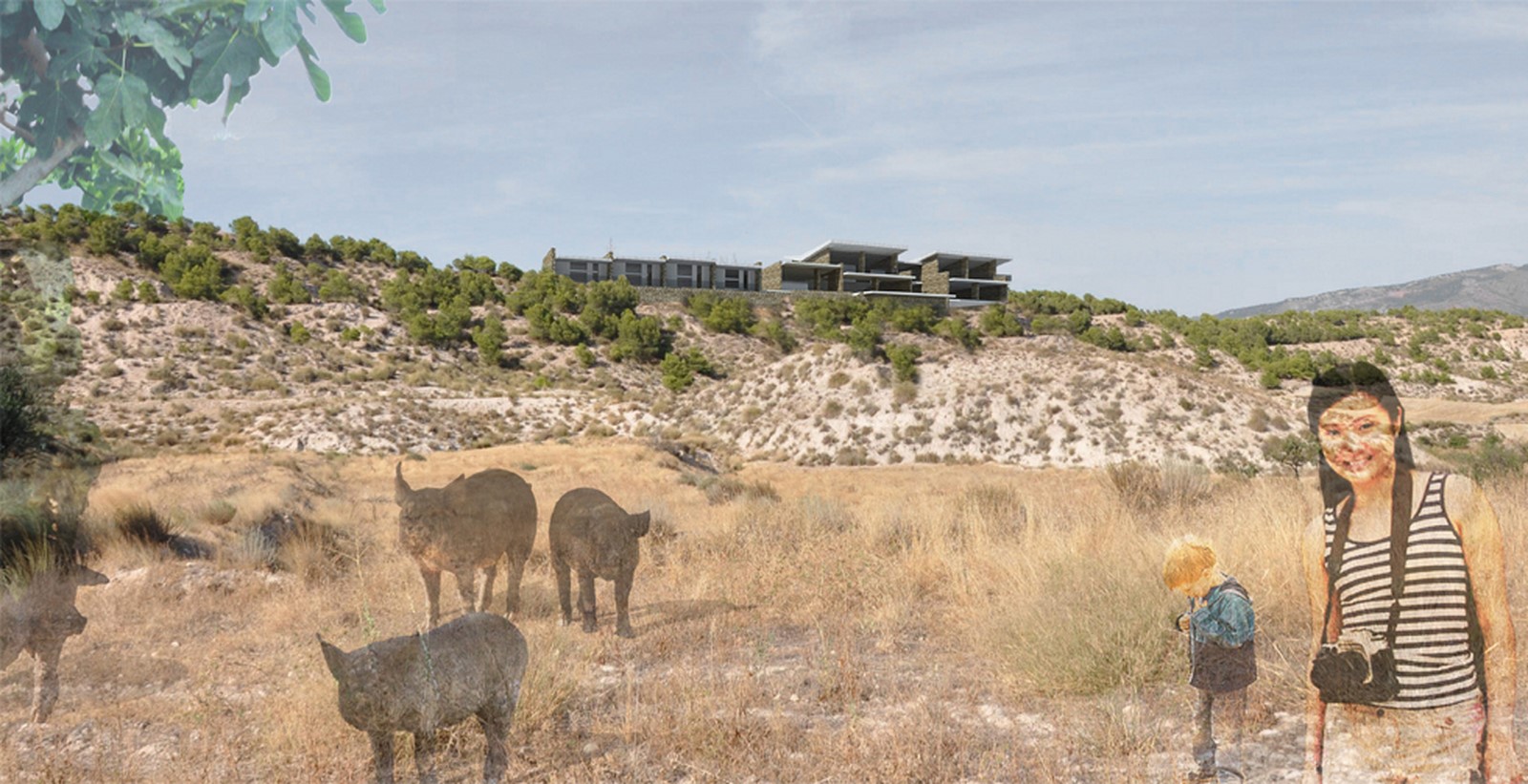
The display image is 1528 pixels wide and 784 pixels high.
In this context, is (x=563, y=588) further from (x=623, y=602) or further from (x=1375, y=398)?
(x=1375, y=398)

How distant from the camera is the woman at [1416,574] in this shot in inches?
99.3

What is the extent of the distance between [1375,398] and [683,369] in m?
53.1

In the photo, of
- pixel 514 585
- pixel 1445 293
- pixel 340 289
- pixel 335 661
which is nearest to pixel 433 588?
pixel 514 585

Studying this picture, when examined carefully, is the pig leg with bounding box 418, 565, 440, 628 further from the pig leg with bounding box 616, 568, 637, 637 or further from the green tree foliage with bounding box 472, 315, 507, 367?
the green tree foliage with bounding box 472, 315, 507, 367

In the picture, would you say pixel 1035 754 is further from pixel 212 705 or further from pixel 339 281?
pixel 339 281

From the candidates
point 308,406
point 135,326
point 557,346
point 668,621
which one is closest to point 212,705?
point 668,621

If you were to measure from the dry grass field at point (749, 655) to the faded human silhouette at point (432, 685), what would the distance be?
0.56 metres

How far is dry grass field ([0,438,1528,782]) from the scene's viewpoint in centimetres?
444

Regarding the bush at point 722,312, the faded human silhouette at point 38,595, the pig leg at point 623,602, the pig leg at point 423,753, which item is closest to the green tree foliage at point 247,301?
the bush at point 722,312

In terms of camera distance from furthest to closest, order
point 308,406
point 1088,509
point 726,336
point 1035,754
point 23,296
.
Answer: point 726,336, point 308,406, point 1088,509, point 23,296, point 1035,754

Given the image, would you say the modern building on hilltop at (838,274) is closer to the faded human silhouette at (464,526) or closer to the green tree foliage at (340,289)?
the green tree foliage at (340,289)

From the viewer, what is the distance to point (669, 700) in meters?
5.13

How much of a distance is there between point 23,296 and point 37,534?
184 cm

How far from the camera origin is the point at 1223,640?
9.48 feet
